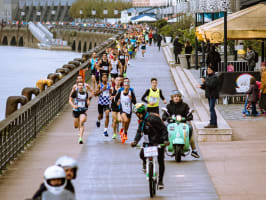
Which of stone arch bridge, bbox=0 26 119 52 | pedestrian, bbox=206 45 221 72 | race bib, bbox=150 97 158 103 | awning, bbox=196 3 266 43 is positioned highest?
awning, bbox=196 3 266 43

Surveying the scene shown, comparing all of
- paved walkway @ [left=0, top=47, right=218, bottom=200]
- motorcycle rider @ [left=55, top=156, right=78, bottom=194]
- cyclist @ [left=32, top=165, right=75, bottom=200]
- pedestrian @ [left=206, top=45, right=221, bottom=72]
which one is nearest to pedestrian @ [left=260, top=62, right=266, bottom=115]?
paved walkway @ [left=0, top=47, right=218, bottom=200]

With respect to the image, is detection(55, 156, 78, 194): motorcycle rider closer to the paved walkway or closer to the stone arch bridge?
the paved walkway

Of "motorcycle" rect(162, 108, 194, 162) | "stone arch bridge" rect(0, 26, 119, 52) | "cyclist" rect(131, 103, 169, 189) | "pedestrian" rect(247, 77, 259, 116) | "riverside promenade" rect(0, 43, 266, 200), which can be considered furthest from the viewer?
"stone arch bridge" rect(0, 26, 119, 52)

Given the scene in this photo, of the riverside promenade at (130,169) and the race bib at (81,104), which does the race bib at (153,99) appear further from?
the race bib at (81,104)

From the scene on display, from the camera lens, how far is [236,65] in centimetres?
2511

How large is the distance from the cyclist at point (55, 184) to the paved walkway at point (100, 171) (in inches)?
196

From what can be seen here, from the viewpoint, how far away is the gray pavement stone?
37.6 ft

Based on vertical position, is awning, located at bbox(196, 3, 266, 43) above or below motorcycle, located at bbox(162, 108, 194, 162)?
above

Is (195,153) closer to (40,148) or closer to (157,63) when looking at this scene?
(40,148)

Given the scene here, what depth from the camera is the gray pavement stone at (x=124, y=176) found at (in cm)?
1147

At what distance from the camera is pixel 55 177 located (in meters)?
6.14

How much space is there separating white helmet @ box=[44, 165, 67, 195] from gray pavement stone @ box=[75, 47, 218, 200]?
5.01 meters

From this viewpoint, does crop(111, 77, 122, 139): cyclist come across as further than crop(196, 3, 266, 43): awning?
No

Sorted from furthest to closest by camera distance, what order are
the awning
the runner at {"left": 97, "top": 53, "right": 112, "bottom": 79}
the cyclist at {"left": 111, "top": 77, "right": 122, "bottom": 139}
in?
the runner at {"left": 97, "top": 53, "right": 112, "bottom": 79}, the awning, the cyclist at {"left": 111, "top": 77, "right": 122, "bottom": 139}
